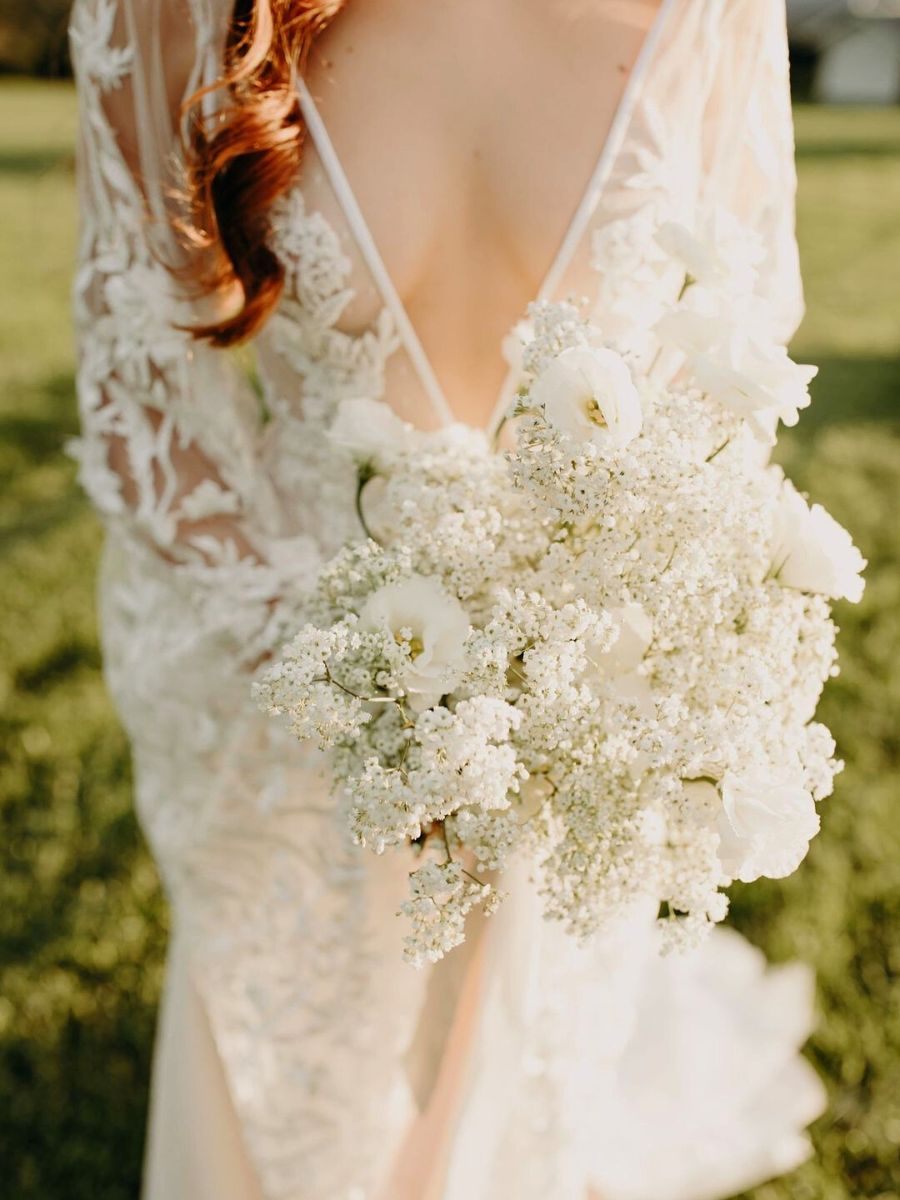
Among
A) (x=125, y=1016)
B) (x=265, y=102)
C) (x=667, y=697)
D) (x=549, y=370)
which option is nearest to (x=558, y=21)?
(x=265, y=102)

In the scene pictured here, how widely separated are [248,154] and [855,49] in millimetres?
27071

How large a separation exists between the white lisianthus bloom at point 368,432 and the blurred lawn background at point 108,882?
92cm

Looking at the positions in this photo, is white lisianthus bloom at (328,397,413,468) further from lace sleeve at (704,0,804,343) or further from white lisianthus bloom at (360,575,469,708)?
lace sleeve at (704,0,804,343)

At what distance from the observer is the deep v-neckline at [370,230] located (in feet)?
4.75

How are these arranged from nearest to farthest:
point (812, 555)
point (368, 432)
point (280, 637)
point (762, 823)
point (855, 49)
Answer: point (762, 823) → point (812, 555) → point (368, 432) → point (280, 637) → point (855, 49)

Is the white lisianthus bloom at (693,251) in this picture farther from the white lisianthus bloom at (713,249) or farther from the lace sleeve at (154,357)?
the lace sleeve at (154,357)

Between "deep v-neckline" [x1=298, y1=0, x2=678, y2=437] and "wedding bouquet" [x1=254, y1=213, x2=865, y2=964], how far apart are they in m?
0.34

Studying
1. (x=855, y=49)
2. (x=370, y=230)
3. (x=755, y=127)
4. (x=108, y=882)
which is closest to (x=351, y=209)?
(x=370, y=230)

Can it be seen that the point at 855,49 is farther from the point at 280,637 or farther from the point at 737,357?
the point at 737,357

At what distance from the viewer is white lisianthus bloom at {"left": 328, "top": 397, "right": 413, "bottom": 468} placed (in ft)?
4.07

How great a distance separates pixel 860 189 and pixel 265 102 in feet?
43.4

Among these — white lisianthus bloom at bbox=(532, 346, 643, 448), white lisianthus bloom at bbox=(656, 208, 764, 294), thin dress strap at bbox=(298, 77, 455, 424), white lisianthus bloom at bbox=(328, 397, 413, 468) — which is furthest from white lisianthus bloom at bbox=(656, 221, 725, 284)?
thin dress strap at bbox=(298, 77, 455, 424)

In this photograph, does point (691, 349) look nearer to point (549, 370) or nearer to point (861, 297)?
point (549, 370)

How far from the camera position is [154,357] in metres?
1.75
